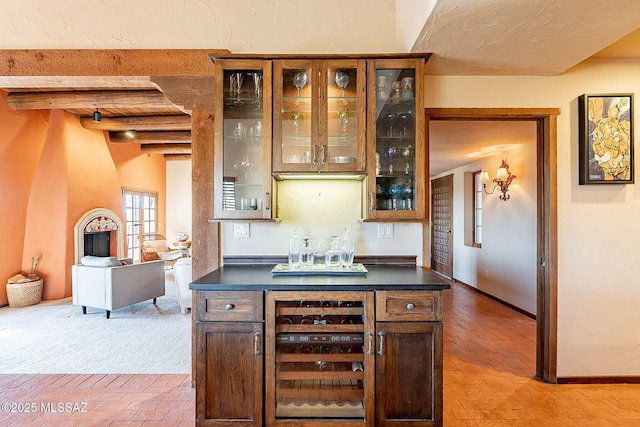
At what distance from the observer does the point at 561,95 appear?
2369 mm

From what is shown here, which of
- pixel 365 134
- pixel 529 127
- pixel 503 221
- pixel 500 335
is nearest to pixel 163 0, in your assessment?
pixel 365 134

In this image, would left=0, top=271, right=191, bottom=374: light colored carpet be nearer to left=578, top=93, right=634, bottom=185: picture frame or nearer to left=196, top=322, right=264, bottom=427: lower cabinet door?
left=196, top=322, right=264, bottom=427: lower cabinet door

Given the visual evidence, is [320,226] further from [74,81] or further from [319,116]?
[74,81]

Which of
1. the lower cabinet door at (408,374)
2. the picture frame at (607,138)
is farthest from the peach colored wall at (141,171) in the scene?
the picture frame at (607,138)

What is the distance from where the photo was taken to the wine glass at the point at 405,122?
2.11 m

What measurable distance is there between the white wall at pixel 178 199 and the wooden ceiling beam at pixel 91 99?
14.5ft

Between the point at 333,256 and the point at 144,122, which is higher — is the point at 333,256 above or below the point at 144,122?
below

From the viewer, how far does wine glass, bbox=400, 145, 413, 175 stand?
2.12 metres

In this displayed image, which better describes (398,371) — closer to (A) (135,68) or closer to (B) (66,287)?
(A) (135,68)

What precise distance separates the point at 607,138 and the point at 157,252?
773 centimetres

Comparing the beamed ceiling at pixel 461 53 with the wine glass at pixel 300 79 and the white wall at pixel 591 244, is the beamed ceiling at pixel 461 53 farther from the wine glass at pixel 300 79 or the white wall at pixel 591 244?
the wine glass at pixel 300 79

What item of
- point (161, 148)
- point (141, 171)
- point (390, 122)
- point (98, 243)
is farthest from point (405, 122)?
point (141, 171)

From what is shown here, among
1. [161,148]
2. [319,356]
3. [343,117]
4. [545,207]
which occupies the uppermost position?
[161,148]

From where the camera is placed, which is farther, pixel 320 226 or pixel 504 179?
pixel 504 179
